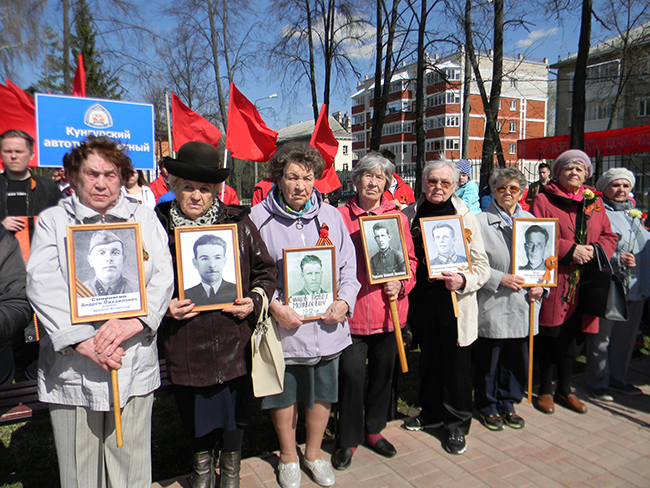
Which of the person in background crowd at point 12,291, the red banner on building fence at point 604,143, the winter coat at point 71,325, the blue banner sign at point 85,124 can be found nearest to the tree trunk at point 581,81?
the red banner on building fence at point 604,143

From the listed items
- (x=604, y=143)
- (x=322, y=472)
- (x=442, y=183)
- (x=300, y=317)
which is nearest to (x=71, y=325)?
(x=300, y=317)

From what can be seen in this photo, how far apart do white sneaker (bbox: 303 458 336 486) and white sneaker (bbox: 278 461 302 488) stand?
0.11m

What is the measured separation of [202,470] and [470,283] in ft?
7.67

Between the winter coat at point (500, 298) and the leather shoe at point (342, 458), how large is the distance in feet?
5.06

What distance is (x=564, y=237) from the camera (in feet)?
14.4

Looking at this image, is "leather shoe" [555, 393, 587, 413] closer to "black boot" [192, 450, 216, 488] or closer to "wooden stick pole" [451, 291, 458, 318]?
"wooden stick pole" [451, 291, 458, 318]

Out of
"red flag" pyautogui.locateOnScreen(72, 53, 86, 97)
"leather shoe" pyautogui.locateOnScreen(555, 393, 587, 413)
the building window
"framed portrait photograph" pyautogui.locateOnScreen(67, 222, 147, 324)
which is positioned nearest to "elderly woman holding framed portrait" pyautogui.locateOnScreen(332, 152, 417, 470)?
"framed portrait photograph" pyautogui.locateOnScreen(67, 222, 147, 324)

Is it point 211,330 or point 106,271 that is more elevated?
point 106,271

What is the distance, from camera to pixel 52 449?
3.79 metres

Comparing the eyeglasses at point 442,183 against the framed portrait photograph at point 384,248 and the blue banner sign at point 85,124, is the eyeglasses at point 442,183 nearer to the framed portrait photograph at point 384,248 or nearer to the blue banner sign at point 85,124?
the framed portrait photograph at point 384,248

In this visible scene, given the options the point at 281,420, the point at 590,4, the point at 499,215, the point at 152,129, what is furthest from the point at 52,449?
the point at 590,4

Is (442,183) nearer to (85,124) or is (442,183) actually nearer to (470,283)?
(470,283)

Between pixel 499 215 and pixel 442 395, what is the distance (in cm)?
163

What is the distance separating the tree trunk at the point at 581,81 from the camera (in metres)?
10.0
